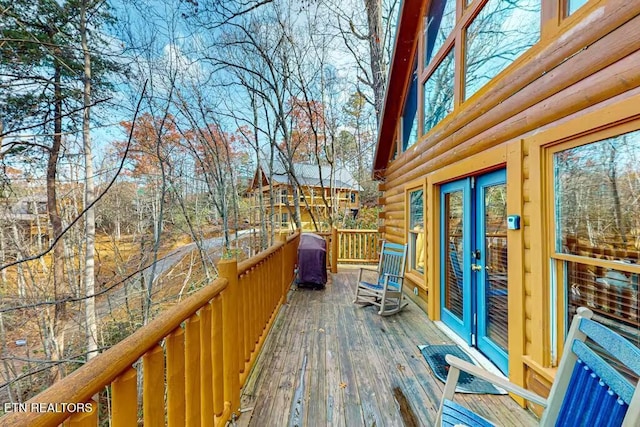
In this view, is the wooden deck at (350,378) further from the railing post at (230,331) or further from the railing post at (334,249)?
the railing post at (334,249)

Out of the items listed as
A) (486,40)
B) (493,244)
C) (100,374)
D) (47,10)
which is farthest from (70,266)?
(486,40)

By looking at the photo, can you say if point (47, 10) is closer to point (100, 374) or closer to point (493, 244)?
point (100, 374)

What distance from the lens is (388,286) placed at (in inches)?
175

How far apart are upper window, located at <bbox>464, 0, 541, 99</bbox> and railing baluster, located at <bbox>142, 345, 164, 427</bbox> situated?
3.24m

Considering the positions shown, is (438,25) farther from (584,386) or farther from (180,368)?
(180,368)

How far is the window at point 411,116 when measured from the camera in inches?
194

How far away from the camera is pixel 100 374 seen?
2.51 ft

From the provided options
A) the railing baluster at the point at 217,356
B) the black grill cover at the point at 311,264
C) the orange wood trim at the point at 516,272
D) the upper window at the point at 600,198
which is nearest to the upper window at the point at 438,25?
the orange wood trim at the point at 516,272

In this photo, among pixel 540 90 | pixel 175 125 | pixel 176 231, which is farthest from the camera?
pixel 176 231

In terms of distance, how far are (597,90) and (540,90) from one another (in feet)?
1.55

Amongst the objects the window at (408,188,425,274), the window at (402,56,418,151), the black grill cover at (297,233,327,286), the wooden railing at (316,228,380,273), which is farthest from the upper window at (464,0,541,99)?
the wooden railing at (316,228,380,273)

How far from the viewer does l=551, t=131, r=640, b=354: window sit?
158 centimetres

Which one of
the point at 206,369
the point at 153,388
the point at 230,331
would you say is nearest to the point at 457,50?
the point at 230,331

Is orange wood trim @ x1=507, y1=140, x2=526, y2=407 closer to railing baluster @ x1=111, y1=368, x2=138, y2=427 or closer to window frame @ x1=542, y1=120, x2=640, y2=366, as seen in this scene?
window frame @ x1=542, y1=120, x2=640, y2=366
